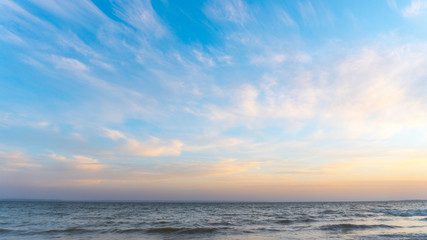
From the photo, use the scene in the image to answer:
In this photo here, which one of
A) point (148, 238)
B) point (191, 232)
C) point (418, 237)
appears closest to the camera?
point (418, 237)

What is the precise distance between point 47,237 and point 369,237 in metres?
27.6

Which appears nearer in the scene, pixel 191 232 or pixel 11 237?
pixel 11 237

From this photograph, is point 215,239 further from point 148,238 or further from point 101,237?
point 101,237

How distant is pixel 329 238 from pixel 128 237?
17.1m

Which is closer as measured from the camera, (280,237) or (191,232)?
(280,237)

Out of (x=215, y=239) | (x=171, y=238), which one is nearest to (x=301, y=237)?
(x=215, y=239)

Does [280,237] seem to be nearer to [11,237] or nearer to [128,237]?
[128,237]

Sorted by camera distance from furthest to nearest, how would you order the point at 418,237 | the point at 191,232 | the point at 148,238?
the point at 191,232 < the point at 148,238 < the point at 418,237

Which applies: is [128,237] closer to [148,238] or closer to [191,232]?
[148,238]

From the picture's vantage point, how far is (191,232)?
2567 centimetres

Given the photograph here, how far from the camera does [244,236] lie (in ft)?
73.5

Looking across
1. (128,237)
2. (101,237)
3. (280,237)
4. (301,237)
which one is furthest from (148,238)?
(301,237)

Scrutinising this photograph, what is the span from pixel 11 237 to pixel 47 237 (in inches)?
109

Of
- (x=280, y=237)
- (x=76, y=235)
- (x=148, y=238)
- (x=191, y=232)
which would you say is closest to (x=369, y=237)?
(x=280, y=237)
